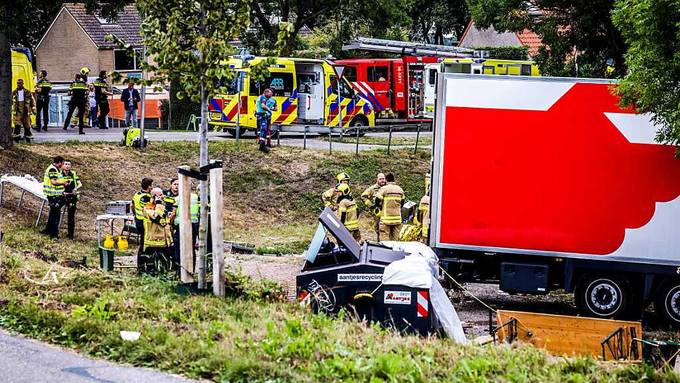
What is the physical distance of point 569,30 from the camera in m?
25.4

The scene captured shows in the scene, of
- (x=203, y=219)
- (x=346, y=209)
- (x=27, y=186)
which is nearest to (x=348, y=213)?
(x=346, y=209)

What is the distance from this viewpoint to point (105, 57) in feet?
179

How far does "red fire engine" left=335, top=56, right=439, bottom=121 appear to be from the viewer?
36.8 metres

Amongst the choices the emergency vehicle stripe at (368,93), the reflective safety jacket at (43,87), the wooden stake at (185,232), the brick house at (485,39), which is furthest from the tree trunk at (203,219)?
the brick house at (485,39)

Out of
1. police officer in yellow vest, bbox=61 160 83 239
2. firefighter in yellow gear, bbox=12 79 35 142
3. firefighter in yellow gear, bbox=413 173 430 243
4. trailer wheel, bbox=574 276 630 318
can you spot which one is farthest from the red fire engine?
trailer wheel, bbox=574 276 630 318

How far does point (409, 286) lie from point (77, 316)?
3.94 metres

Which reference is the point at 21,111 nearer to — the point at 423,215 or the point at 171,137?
the point at 171,137

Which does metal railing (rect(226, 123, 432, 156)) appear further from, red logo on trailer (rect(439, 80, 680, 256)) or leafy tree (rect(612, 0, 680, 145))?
leafy tree (rect(612, 0, 680, 145))

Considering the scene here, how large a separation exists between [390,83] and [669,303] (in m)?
23.0

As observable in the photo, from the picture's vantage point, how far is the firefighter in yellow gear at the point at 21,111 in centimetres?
2692

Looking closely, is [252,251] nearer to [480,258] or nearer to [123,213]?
[123,213]

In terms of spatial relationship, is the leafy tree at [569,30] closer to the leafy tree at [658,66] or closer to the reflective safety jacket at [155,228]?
the leafy tree at [658,66]

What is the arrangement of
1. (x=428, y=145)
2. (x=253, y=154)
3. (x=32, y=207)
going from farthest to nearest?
(x=428, y=145) → (x=253, y=154) → (x=32, y=207)

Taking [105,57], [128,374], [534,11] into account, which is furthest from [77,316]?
[105,57]
